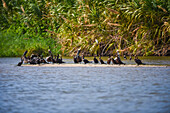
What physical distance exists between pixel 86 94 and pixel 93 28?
15540 mm

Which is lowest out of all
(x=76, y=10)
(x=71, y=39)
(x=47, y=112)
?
(x=47, y=112)

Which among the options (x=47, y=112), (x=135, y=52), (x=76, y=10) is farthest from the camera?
(x=76, y=10)

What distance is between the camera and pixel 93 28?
969 inches

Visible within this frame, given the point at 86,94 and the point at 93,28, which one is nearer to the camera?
the point at 86,94

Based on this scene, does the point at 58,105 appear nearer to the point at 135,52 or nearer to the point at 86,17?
the point at 135,52

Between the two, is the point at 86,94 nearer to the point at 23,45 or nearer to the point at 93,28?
the point at 93,28

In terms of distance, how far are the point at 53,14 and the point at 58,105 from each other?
2088cm

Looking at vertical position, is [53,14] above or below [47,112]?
above

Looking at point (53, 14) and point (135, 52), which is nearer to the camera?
point (135, 52)

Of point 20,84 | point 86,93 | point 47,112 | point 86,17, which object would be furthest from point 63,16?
point 47,112

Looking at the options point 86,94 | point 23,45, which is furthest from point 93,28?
point 86,94

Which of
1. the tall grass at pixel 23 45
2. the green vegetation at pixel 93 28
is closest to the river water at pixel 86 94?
the green vegetation at pixel 93 28

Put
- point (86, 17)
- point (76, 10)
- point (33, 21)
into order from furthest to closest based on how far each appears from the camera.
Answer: point (33, 21), point (76, 10), point (86, 17)

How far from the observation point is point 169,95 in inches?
353
